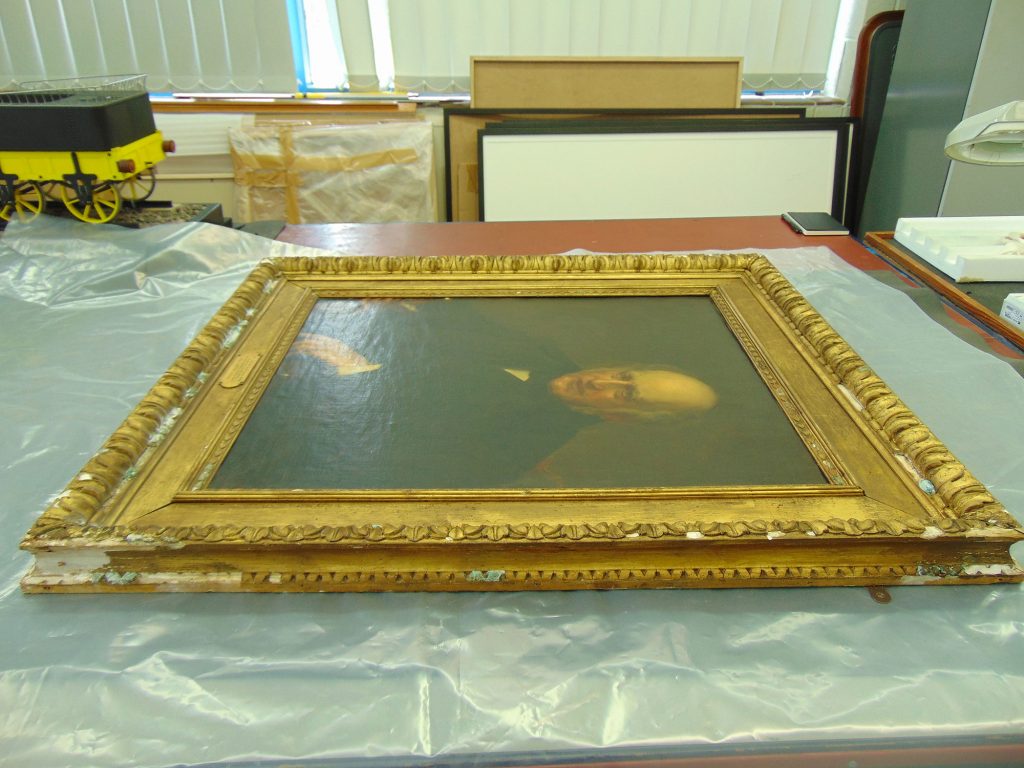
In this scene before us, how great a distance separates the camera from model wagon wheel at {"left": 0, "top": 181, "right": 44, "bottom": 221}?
5.57 feet

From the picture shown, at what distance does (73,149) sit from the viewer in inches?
64.4

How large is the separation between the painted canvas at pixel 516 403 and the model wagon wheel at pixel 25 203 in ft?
3.18

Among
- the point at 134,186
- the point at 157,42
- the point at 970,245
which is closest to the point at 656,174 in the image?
the point at 970,245

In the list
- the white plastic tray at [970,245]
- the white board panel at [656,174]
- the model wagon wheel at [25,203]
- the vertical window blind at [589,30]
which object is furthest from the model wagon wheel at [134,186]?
the white plastic tray at [970,245]

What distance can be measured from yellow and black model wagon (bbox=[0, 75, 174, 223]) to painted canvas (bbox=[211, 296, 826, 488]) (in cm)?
84

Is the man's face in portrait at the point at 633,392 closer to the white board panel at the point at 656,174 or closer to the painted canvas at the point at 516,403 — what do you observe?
the painted canvas at the point at 516,403

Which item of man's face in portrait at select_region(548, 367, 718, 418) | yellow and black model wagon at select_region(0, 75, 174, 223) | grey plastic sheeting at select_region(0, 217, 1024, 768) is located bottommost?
grey plastic sheeting at select_region(0, 217, 1024, 768)

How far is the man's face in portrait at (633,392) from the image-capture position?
3.12 feet

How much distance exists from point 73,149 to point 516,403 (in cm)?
134

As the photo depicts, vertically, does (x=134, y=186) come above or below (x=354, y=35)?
below

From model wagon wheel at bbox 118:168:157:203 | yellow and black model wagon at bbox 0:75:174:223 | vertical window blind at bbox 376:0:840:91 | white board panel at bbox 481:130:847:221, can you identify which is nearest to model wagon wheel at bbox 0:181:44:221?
yellow and black model wagon at bbox 0:75:174:223

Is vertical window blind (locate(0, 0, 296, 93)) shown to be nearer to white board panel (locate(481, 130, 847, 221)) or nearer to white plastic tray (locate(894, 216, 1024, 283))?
white board panel (locate(481, 130, 847, 221))

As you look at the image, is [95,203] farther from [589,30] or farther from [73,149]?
[589,30]

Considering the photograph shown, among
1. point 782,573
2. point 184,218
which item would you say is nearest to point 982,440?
point 782,573
